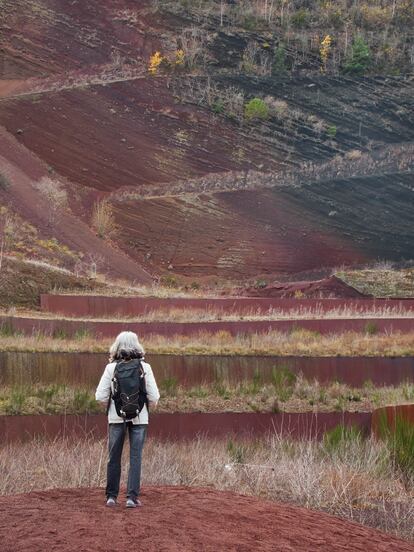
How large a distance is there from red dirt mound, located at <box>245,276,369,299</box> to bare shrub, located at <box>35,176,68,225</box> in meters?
7.03

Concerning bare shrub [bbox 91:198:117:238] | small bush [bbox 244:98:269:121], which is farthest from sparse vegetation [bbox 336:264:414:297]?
small bush [bbox 244:98:269:121]

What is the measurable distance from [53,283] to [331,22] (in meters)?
27.6

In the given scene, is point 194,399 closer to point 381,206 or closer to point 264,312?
point 264,312

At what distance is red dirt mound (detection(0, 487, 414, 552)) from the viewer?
613 centimetres

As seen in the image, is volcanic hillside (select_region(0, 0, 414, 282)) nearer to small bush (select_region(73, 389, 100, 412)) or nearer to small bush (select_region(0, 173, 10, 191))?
small bush (select_region(0, 173, 10, 191))

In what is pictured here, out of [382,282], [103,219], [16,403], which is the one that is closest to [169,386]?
[16,403]

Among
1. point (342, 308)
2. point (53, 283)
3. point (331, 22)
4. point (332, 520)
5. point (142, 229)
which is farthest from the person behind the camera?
point (331, 22)

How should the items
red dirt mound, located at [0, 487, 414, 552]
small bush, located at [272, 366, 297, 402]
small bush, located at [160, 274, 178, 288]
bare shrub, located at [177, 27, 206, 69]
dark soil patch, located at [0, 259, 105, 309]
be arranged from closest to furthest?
red dirt mound, located at [0, 487, 414, 552] < small bush, located at [272, 366, 297, 402] < dark soil patch, located at [0, 259, 105, 309] < small bush, located at [160, 274, 178, 288] < bare shrub, located at [177, 27, 206, 69]

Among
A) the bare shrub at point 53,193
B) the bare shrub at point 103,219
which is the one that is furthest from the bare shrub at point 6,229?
the bare shrub at point 103,219

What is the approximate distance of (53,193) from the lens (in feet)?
108

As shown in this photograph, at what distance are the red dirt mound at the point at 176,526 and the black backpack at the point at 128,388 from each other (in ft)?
2.17

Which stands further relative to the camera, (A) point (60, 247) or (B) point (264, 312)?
(A) point (60, 247)

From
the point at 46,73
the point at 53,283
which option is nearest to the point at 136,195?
the point at 46,73

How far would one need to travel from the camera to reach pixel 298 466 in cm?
858
